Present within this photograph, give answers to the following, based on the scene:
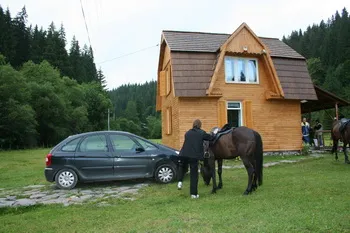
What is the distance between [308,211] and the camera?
5762mm

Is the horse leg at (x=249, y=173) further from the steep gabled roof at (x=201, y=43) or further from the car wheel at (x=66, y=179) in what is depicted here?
the steep gabled roof at (x=201, y=43)

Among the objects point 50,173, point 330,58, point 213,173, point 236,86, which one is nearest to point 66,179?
point 50,173

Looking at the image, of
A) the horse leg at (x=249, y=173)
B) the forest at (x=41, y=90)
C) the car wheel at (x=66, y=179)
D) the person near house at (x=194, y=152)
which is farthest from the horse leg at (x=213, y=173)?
the forest at (x=41, y=90)

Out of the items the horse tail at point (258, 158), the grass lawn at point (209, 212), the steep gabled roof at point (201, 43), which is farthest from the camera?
the steep gabled roof at point (201, 43)

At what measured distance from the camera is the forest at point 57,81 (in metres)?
38.8

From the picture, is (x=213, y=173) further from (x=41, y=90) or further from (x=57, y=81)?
(x=57, y=81)

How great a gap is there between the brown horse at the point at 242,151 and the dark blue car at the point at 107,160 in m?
1.72

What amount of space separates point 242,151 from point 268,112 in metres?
10.4

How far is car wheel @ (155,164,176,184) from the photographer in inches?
385

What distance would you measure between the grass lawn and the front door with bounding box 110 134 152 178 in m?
0.87

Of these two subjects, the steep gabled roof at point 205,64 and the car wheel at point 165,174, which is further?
the steep gabled roof at point 205,64

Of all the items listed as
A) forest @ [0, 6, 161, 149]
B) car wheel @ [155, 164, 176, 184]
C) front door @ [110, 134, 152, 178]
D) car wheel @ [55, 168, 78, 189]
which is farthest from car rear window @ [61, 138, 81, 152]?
forest @ [0, 6, 161, 149]

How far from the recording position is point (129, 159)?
9.65 meters

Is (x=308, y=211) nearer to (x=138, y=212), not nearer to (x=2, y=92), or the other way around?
(x=138, y=212)
